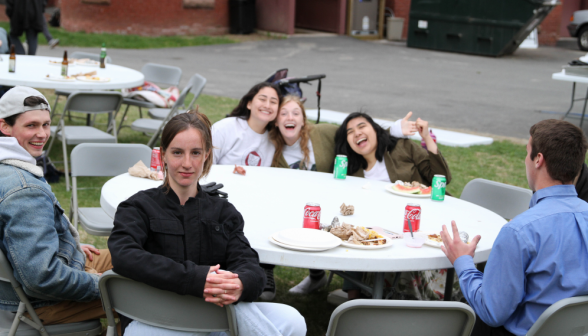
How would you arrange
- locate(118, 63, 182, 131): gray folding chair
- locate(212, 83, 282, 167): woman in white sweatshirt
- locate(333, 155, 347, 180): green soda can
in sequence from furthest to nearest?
1. locate(118, 63, 182, 131): gray folding chair
2. locate(212, 83, 282, 167): woman in white sweatshirt
3. locate(333, 155, 347, 180): green soda can

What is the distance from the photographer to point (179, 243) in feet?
7.36

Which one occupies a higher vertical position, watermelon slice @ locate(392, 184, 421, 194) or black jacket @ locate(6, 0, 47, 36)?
black jacket @ locate(6, 0, 47, 36)

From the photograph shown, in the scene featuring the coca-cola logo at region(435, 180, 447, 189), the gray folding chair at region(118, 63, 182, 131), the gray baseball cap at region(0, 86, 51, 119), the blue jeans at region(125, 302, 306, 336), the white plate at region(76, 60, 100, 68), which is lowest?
the blue jeans at region(125, 302, 306, 336)

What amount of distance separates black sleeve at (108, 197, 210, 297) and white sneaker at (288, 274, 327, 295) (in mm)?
2193

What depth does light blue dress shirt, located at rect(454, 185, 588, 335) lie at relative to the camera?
2201mm

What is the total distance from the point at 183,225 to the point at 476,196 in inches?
92.7

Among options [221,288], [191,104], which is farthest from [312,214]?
[191,104]

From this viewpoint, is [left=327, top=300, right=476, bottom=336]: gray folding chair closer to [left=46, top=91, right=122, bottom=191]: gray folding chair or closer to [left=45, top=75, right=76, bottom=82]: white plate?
[left=46, top=91, right=122, bottom=191]: gray folding chair

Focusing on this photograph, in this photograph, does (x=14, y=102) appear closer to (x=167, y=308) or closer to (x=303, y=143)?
(x=167, y=308)

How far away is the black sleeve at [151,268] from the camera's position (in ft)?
6.61

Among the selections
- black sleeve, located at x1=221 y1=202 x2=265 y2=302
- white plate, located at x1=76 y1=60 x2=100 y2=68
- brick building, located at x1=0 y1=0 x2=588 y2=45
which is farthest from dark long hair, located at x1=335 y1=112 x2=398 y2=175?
brick building, located at x1=0 y1=0 x2=588 y2=45

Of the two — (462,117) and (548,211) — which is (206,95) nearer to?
(462,117)

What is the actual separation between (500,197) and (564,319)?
6.00 feet

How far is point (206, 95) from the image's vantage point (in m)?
11.0
